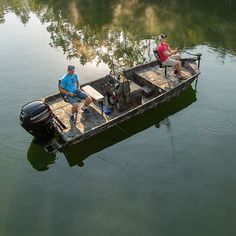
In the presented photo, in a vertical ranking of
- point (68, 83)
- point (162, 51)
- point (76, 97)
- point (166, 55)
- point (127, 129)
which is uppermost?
point (68, 83)

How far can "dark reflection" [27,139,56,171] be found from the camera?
485 inches

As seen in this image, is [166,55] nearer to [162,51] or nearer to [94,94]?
[162,51]

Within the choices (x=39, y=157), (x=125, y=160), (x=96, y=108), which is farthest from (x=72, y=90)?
(x=125, y=160)

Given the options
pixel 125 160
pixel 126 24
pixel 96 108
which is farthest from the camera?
pixel 126 24

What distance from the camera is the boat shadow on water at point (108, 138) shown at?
12625 mm

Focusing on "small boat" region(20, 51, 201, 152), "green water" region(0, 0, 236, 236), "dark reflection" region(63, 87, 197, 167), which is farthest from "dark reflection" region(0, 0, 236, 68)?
"dark reflection" region(63, 87, 197, 167)

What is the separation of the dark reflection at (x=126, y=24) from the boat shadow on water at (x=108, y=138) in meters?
5.48

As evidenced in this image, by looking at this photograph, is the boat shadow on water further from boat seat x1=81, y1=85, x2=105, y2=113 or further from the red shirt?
the red shirt

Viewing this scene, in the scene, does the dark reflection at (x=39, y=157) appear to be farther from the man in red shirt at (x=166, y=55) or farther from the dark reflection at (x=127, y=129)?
the man in red shirt at (x=166, y=55)

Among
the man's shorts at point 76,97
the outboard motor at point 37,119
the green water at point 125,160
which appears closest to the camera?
the green water at point 125,160

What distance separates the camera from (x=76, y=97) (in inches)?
511

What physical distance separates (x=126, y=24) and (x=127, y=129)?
14.5 m

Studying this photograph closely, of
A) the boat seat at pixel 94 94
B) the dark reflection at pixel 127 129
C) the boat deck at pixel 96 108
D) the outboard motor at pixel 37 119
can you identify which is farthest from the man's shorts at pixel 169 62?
the outboard motor at pixel 37 119

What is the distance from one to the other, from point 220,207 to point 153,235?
244 cm
